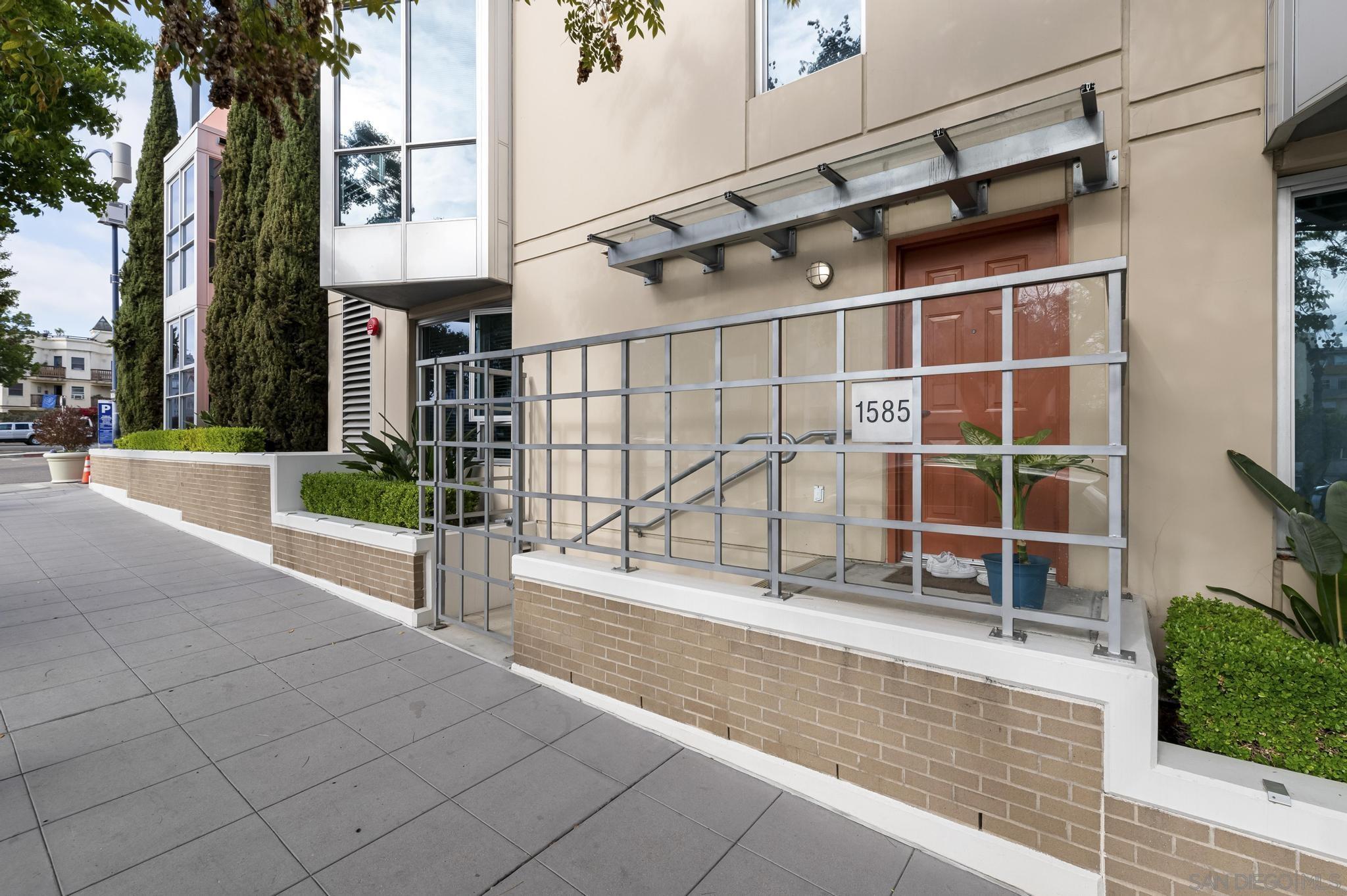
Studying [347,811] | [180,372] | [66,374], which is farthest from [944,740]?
[66,374]

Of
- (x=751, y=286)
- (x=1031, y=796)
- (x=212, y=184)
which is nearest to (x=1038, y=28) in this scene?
(x=751, y=286)

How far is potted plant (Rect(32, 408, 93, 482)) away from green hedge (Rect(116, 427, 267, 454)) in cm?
790

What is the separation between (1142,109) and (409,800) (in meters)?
4.95

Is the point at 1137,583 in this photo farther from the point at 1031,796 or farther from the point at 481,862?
A: the point at 481,862

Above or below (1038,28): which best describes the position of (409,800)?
below

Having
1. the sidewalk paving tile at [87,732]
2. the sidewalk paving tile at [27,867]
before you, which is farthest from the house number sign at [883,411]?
the sidewalk paving tile at [87,732]

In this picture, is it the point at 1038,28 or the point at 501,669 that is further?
the point at 501,669

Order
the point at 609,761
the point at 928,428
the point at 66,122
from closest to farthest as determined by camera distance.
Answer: the point at 928,428 → the point at 609,761 → the point at 66,122

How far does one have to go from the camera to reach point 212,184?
11992 mm

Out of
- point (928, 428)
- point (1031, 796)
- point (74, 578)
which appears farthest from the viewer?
point (74, 578)

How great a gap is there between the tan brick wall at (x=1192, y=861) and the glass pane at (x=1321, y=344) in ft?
5.64

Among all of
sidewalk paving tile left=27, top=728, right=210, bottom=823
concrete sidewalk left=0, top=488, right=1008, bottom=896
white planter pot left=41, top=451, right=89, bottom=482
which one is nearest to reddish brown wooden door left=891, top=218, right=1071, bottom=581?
concrete sidewalk left=0, top=488, right=1008, bottom=896

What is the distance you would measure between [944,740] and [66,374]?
245 feet

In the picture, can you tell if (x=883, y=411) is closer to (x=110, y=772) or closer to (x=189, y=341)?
(x=110, y=772)
